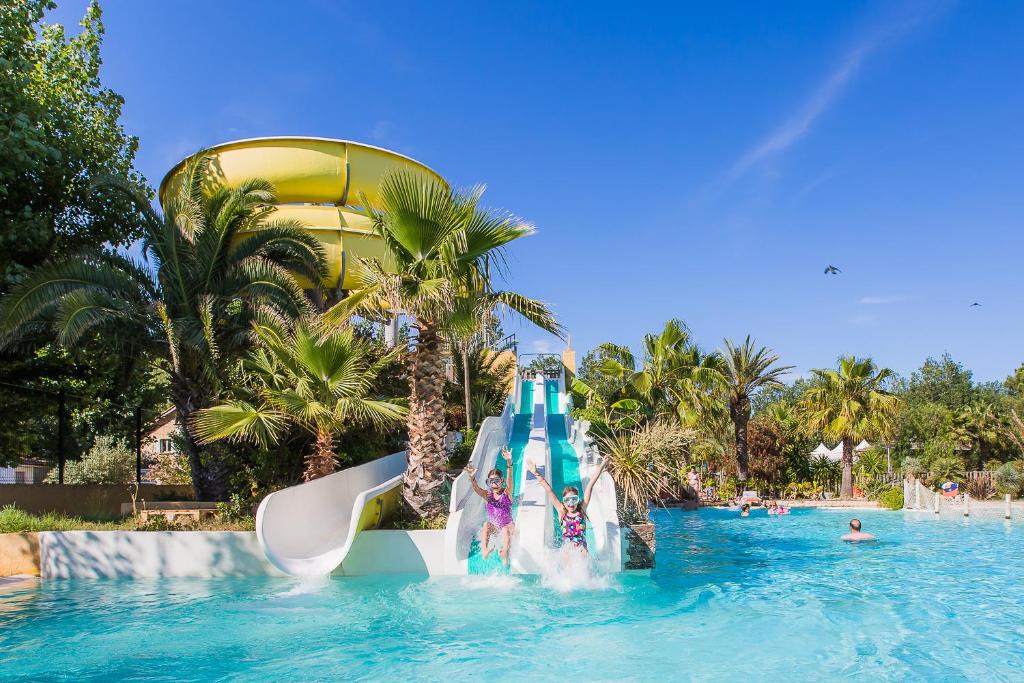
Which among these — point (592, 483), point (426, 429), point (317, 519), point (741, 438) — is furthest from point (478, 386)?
point (592, 483)

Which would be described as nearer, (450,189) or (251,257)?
(450,189)

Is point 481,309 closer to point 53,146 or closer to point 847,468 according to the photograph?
point 53,146

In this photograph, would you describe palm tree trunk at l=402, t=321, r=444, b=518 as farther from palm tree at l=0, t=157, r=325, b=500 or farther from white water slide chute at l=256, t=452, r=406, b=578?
palm tree at l=0, t=157, r=325, b=500

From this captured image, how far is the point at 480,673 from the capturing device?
21.7 feet

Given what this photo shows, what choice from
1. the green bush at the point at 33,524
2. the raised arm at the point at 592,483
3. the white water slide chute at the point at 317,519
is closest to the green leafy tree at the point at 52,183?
the green bush at the point at 33,524

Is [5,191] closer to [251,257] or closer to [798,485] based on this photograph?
[251,257]

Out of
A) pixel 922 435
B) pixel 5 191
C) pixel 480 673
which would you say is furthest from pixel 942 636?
pixel 922 435

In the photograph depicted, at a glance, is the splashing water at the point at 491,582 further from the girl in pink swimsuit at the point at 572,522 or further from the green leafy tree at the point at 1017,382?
the green leafy tree at the point at 1017,382

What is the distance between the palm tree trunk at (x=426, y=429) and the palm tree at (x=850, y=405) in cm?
2258

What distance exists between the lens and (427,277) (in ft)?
39.2

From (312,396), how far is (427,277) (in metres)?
2.96

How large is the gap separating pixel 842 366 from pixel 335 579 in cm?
2527

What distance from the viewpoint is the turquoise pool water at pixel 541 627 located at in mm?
6754

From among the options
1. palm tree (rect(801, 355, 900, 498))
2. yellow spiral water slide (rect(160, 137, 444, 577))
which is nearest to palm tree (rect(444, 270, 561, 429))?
yellow spiral water slide (rect(160, 137, 444, 577))
